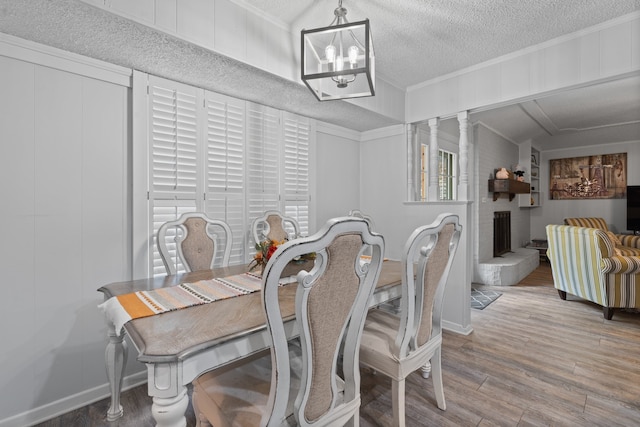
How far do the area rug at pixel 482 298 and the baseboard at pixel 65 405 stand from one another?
360 centimetres

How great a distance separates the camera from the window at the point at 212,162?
87.2 inches

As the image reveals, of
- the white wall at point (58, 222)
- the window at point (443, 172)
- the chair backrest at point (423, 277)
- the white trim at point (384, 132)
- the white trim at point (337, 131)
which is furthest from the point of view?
the window at point (443, 172)

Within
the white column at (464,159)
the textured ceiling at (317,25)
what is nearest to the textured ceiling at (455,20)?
the textured ceiling at (317,25)

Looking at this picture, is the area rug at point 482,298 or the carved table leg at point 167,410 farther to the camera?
the area rug at point 482,298

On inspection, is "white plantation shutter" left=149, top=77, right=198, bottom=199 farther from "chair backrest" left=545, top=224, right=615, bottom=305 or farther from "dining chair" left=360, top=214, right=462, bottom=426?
"chair backrest" left=545, top=224, right=615, bottom=305

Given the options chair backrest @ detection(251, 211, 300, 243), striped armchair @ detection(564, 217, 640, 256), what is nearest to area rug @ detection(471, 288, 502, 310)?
striped armchair @ detection(564, 217, 640, 256)

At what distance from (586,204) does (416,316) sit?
7.55 metres

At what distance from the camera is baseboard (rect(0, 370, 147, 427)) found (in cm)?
174

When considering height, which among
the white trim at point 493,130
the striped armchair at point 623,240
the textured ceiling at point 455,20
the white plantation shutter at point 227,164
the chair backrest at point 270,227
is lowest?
the striped armchair at point 623,240

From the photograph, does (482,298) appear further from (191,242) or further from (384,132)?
(191,242)

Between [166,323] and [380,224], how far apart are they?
10.1 ft

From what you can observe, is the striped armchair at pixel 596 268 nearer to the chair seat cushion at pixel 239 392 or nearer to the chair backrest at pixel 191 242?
the chair seat cushion at pixel 239 392

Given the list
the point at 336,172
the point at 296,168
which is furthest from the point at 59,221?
the point at 336,172

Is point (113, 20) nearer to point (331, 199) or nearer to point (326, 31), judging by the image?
point (326, 31)
